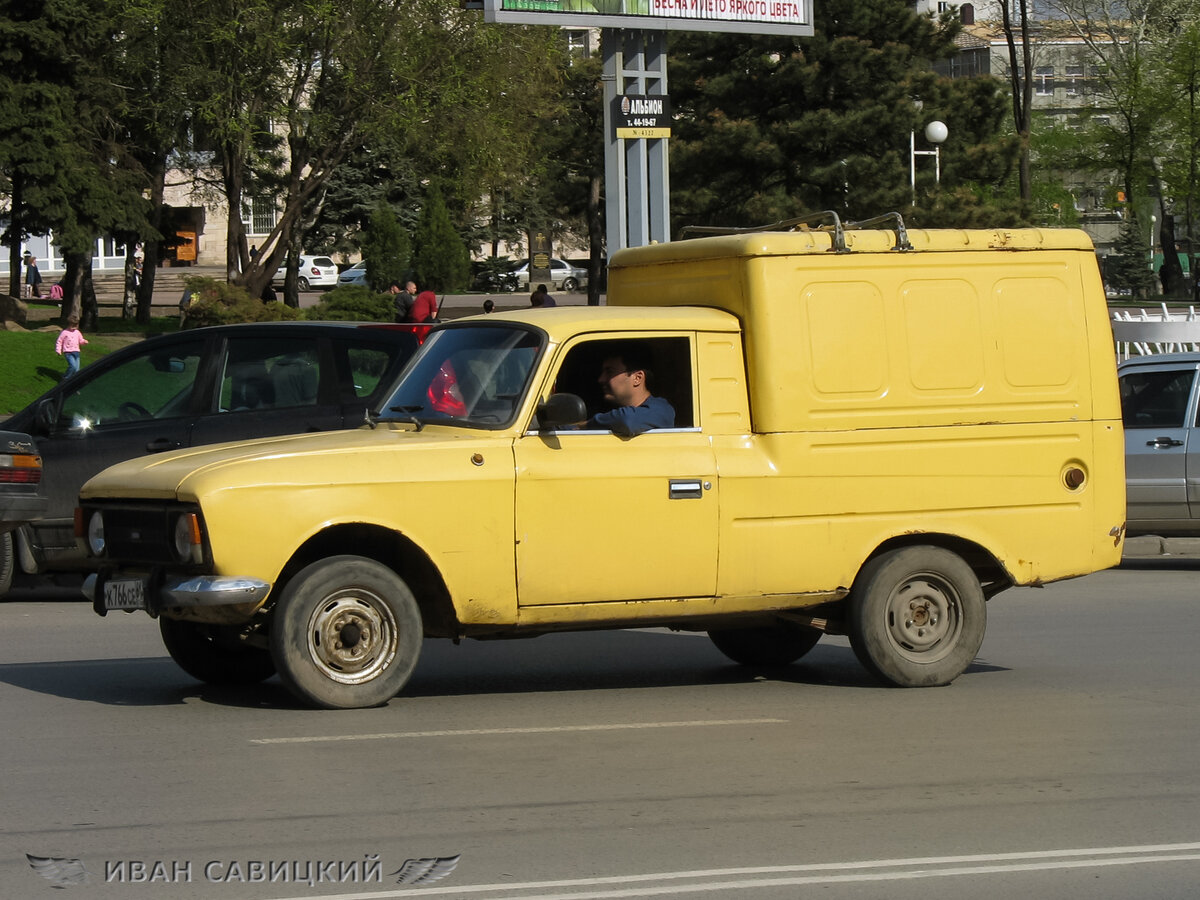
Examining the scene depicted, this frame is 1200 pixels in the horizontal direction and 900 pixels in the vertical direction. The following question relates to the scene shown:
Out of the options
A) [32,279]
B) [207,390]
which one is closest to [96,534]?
[207,390]

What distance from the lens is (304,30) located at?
33.2 m

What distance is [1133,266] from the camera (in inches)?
2972

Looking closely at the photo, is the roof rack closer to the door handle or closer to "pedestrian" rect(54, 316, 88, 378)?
the door handle

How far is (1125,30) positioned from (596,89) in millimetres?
26390

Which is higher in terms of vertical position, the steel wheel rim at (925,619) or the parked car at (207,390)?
the parked car at (207,390)

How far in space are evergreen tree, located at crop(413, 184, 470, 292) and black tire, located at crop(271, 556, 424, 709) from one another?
55.9m

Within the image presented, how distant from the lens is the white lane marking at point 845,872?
4914mm

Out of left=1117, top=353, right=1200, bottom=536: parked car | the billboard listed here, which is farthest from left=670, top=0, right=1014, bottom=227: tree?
left=1117, top=353, right=1200, bottom=536: parked car

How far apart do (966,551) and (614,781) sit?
3.11 metres

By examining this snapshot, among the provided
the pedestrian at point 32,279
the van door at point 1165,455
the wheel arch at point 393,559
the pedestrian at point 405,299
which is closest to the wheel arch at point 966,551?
the wheel arch at point 393,559

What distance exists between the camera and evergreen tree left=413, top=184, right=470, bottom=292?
209 feet

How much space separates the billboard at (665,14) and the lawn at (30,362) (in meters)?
9.29

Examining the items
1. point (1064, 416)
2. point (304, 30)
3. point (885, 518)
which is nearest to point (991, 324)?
point (1064, 416)

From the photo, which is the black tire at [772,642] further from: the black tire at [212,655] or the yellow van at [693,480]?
the black tire at [212,655]
